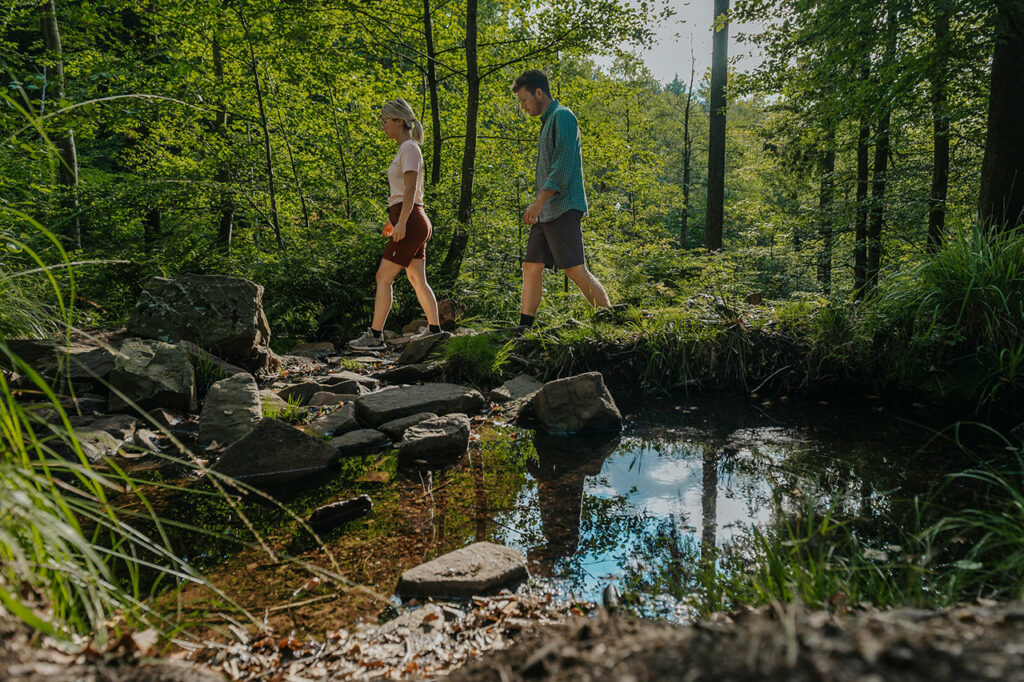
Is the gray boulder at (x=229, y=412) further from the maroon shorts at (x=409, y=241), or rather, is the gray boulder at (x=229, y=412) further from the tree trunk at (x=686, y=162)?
the tree trunk at (x=686, y=162)

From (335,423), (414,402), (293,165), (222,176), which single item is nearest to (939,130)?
(414,402)

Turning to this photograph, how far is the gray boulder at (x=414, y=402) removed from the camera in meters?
4.80

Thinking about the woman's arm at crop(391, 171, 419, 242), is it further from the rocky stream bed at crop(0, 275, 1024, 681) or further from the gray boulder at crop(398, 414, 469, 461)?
the gray boulder at crop(398, 414, 469, 461)

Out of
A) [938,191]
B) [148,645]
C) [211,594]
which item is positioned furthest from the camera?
[938,191]

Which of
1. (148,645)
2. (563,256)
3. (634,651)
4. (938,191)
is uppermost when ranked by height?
(938,191)

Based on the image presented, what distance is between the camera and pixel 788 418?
4.73 m

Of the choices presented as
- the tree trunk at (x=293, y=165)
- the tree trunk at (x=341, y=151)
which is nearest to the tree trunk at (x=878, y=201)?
the tree trunk at (x=341, y=151)

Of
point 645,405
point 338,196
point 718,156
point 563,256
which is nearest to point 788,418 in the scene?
point 645,405

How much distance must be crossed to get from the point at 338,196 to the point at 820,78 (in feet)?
30.9

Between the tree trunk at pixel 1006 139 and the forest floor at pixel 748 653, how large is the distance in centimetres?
673

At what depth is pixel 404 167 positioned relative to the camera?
645 cm

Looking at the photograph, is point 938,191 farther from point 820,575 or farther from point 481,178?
point 820,575

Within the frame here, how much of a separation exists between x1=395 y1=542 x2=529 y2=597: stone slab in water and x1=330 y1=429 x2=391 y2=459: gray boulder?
A: 1.91 metres

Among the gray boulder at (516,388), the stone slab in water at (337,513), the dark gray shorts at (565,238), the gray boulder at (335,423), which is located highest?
the dark gray shorts at (565,238)
